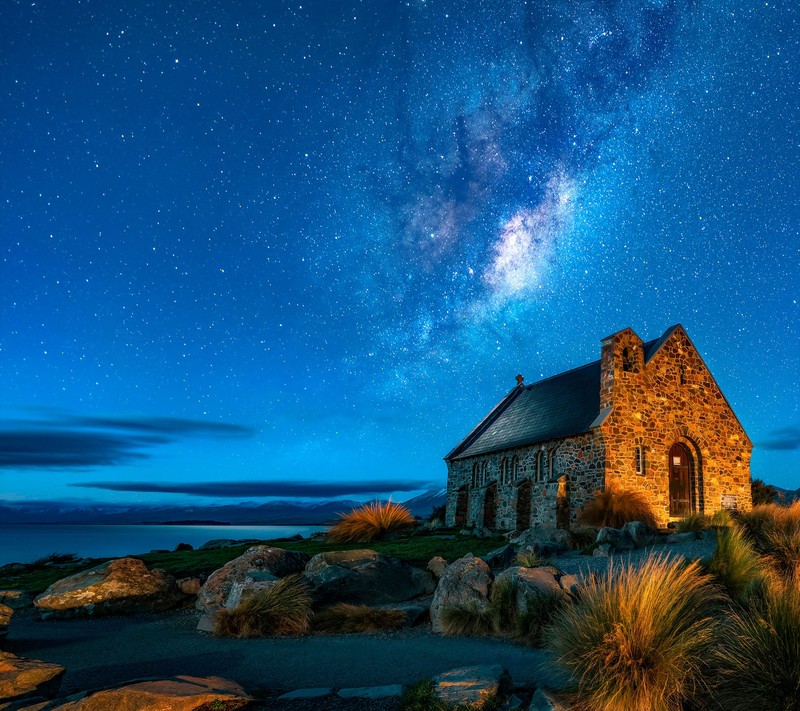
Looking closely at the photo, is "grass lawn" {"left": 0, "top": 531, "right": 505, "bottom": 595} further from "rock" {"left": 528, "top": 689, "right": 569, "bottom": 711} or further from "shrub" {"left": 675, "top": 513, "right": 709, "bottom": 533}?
"rock" {"left": 528, "top": 689, "right": 569, "bottom": 711}

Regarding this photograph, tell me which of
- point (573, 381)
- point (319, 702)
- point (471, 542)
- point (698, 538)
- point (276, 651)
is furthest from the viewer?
point (573, 381)

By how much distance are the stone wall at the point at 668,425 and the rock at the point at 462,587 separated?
44.6ft

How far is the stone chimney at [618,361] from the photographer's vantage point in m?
24.3

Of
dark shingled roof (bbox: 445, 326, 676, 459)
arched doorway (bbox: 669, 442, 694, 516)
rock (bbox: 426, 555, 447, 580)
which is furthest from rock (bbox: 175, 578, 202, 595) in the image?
arched doorway (bbox: 669, 442, 694, 516)

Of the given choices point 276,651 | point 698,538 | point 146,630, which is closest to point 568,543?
point 698,538

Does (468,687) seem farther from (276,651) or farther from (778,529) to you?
(778,529)

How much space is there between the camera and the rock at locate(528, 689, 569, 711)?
5.56 metres

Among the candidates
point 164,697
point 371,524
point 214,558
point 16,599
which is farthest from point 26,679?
point 371,524

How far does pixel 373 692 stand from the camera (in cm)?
681

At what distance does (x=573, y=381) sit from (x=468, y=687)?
25.5 meters

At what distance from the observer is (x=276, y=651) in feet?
30.5

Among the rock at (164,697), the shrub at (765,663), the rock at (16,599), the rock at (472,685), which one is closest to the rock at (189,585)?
the rock at (16,599)

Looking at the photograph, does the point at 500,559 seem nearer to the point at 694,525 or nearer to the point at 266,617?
the point at 266,617

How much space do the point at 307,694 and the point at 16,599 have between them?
11.4 meters
